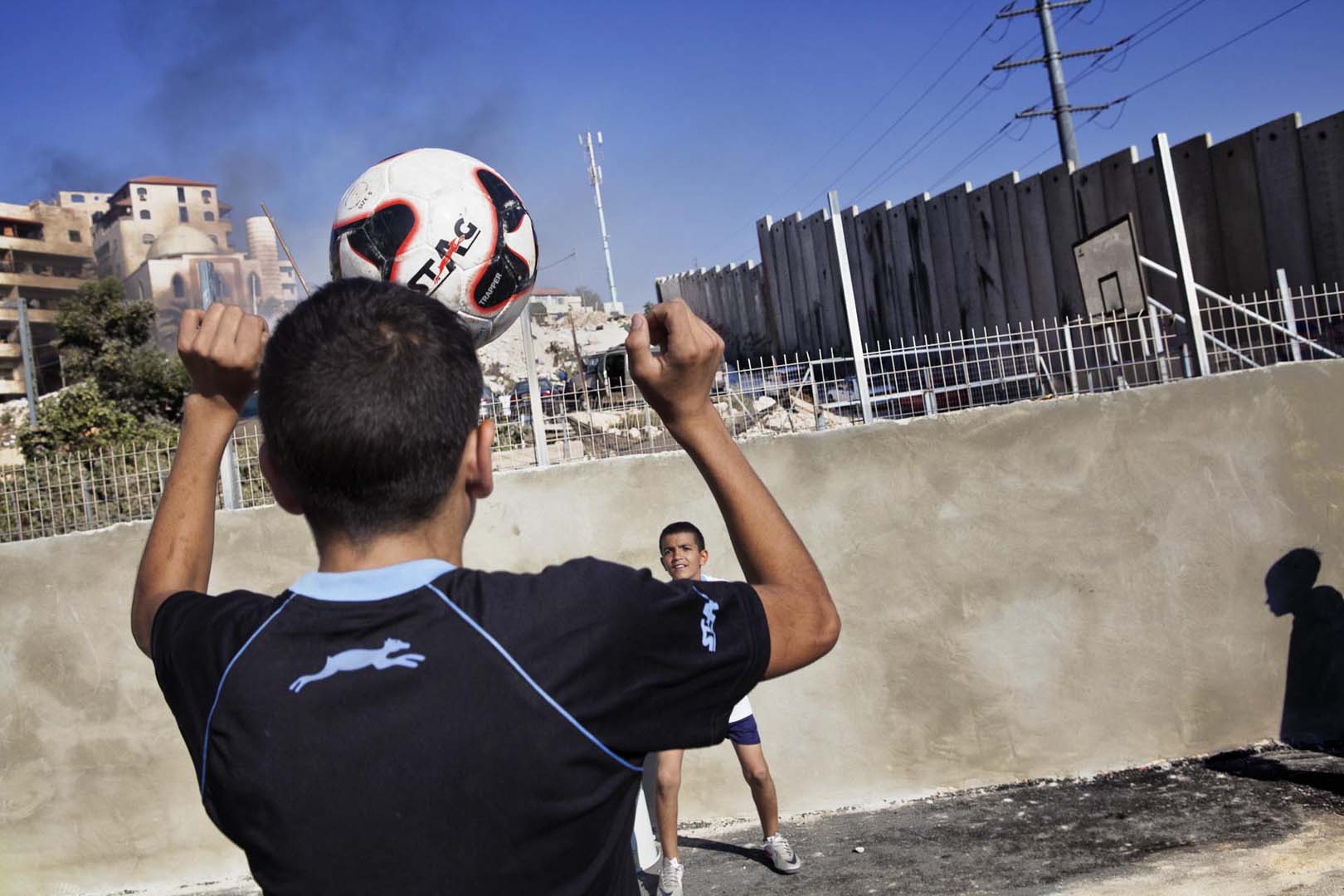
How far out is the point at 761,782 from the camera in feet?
19.1

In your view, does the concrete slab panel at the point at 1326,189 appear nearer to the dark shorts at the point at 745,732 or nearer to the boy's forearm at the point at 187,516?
the dark shorts at the point at 745,732

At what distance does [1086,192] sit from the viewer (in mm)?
13609

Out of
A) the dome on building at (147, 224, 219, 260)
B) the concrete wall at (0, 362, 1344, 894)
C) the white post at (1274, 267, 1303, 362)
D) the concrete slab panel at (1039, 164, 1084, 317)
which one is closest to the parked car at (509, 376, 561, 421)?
the concrete wall at (0, 362, 1344, 894)

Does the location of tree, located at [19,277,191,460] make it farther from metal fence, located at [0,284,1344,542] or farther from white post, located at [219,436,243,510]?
white post, located at [219,436,243,510]

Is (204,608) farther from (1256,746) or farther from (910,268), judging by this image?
(910,268)

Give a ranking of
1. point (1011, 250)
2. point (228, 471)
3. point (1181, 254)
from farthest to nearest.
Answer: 1. point (1011, 250)
2. point (1181, 254)
3. point (228, 471)

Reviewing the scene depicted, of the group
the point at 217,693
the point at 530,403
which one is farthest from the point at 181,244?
the point at 217,693

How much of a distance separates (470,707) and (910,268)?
16.4m

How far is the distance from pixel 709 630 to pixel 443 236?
2269 millimetres

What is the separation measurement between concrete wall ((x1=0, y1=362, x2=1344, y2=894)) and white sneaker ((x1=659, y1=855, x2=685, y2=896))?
1.22 meters

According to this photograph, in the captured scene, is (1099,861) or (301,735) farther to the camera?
(1099,861)

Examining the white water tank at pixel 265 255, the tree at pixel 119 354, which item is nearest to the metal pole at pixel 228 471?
the tree at pixel 119 354

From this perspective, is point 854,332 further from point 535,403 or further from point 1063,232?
point 1063,232

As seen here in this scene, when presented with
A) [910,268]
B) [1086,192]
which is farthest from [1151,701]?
[910,268]
